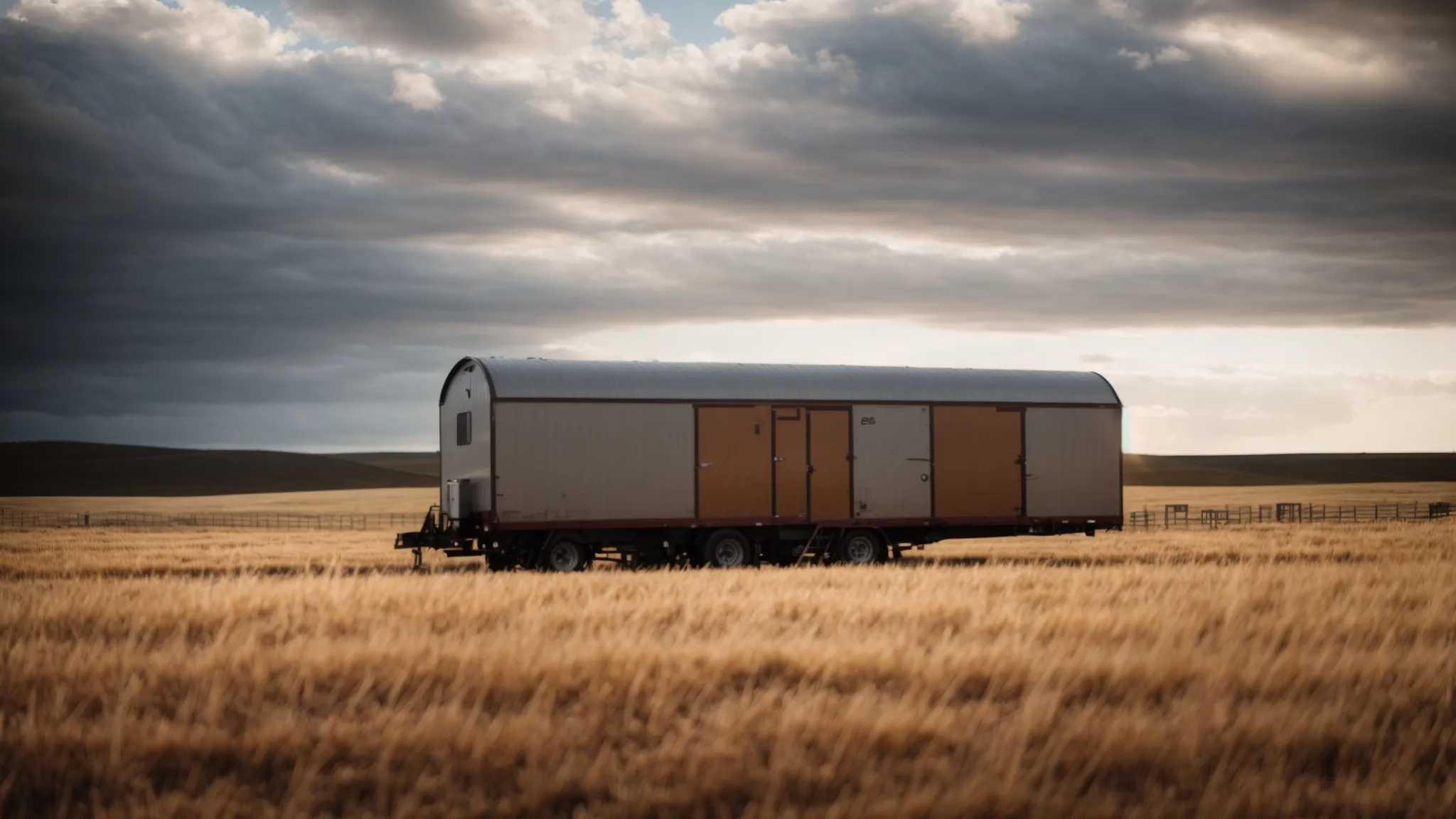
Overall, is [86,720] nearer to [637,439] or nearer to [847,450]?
[637,439]

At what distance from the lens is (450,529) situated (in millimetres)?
25359

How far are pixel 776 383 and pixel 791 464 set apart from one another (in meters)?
1.43

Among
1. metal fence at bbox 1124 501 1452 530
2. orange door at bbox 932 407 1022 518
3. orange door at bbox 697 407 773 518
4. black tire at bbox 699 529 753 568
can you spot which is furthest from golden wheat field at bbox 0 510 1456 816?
metal fence at bbox 1124 501 1452 530

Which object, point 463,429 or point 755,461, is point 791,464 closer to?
point 755,461

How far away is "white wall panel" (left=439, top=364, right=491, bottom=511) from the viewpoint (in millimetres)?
24547

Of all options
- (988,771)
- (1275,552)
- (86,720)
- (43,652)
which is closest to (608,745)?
(988,771)

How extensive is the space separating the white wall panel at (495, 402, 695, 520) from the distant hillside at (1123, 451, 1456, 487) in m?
104

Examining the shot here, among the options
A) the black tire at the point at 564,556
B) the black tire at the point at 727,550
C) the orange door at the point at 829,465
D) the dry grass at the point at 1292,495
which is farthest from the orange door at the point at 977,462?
the dry grass at the point at 1292,495

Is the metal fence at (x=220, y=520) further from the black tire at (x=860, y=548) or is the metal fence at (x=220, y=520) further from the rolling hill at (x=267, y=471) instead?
the rolling hill at (x=267, y=471)

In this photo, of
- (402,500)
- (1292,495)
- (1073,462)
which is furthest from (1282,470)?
(1073,462)

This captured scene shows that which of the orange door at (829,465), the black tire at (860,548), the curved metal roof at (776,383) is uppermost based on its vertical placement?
the curved metal roof at (776,383)

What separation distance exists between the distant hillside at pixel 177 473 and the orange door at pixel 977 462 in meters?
113

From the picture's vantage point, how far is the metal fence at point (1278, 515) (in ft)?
177

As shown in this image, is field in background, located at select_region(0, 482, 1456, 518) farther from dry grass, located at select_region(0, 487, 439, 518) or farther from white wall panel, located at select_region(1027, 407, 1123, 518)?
white wall panel, located at select_region(1027, 407, 1123, 518)
